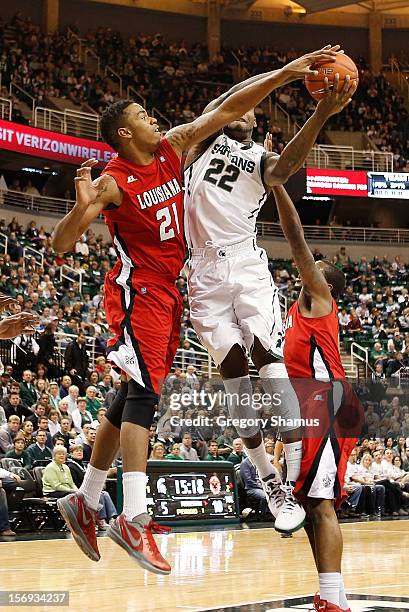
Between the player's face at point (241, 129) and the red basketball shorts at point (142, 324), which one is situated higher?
the player's face at point (241, 129)

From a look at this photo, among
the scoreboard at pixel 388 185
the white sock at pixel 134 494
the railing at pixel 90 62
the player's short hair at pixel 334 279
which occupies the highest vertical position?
the railing at pixel 90 62

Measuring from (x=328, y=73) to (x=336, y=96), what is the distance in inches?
5.4

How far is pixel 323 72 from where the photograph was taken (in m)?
5.44

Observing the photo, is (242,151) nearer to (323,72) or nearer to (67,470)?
(323,72)

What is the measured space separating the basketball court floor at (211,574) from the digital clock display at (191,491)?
1.03 metres

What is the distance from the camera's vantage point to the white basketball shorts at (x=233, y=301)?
6078 millimetres

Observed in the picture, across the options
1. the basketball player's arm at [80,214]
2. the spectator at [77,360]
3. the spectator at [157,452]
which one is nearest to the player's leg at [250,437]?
the basketball player's arm at [80,214]

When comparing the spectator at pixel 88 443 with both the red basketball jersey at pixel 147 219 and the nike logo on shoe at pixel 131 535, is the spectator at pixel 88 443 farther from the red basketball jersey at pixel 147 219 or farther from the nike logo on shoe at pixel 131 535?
the nike logo on shoe at pixel 131 535

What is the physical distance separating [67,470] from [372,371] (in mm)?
13443

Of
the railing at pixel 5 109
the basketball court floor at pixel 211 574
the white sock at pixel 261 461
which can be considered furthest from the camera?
the railing at pixel 5 109

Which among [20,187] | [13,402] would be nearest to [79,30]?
[20,187]

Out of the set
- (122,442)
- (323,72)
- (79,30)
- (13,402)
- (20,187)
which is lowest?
(122,442)

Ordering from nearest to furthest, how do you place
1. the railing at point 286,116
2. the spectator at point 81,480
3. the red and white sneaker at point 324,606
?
the red and white sneaker at point 324,606 < the spectator at point 81,480 < the railing at point 286,116

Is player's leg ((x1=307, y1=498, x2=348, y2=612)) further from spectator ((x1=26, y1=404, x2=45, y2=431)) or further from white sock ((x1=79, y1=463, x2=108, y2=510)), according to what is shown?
spectator ((x1=26, y1=404, x2=45, y2=431))
